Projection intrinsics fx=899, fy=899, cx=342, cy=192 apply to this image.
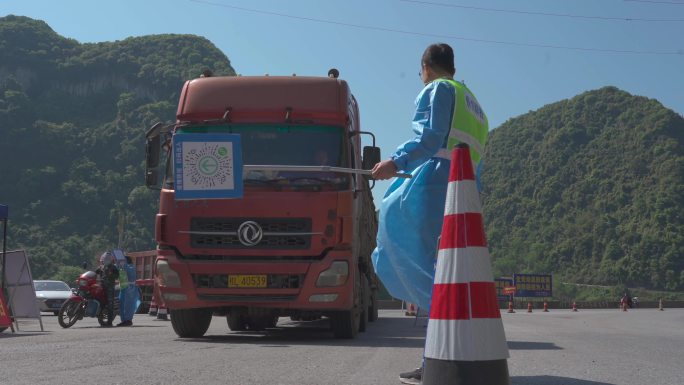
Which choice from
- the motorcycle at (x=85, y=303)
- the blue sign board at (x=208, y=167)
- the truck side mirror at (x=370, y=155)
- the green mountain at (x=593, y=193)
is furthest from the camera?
the green mountain at (x=593, y=193)

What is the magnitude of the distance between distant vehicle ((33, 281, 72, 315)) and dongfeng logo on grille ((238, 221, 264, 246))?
19393mm

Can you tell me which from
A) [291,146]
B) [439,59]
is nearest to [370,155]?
[439,59]

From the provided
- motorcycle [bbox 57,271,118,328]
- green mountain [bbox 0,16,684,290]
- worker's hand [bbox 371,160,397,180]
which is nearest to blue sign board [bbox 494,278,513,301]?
green mountain [bbox 0,16,684,290]

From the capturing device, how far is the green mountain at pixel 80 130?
97.4 meters

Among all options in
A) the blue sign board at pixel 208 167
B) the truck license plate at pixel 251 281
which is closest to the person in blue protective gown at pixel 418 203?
the blue sign board at pixel 208 167

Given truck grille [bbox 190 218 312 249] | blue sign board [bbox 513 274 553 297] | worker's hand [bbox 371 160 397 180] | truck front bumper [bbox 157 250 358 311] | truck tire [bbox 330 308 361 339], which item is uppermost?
worker's hand [bbox 371 160 397 180]

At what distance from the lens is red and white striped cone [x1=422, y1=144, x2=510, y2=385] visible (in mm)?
3934

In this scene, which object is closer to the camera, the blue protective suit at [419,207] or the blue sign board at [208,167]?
the blue protective suit at [419,207]

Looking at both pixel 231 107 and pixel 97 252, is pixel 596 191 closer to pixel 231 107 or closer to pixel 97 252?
pixel 97 252

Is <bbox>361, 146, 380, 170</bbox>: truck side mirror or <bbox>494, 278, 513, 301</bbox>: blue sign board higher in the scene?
<bbox>361, 146, 380, 170</bbox>: truck side mirror

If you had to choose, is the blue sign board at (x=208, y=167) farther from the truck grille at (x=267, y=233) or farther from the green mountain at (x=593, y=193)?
the green mountain at (x=593, y=193)

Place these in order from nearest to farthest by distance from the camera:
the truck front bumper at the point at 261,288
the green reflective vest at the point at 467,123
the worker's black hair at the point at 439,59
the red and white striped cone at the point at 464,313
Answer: the red and white striped cone at the point at 464,313
the green reflective vest at the point at 467,123
the worker's black hair at the point at 439,59
the truck front bumper at the point at 261,288

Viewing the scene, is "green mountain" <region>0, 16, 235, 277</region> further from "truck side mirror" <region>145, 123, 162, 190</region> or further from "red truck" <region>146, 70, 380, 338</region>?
"red truck" <region>146, 70, 380, 338</region>

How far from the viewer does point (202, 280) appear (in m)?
9.62
